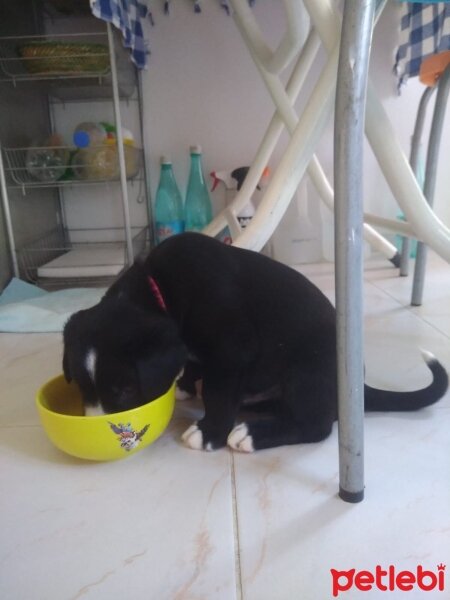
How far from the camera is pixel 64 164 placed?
6.12 feet

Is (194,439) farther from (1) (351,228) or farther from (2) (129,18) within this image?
(2) (129,18)

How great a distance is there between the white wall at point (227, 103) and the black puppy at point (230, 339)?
4.30 feet

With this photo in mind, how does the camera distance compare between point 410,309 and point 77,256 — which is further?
point 77,256

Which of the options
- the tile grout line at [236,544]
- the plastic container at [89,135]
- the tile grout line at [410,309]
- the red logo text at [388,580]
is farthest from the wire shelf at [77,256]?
the red logo text at [388,580]

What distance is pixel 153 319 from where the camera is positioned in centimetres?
71

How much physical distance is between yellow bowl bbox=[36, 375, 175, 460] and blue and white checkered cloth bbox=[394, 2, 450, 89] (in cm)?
113

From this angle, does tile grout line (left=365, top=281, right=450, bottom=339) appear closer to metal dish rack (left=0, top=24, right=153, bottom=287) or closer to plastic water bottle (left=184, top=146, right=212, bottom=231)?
plastic water bottle (left=184, top=146, right=212, bottom=231)

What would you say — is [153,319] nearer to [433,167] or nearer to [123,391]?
[123,391]

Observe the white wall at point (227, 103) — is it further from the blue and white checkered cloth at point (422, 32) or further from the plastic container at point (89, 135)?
the blue and white checkered cloth at point (422, 32)

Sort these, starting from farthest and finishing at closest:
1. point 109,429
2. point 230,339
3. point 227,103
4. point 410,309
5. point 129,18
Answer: point 227,103 < point 129,18 < point 410,309 < point 230,339 < point 109,429

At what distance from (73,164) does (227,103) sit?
2.29 ft

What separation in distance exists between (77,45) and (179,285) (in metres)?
1.19

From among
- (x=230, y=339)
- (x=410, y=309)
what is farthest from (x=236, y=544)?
(x=410, y=309)

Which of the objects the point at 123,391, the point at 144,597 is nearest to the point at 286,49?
the point at 123,391
